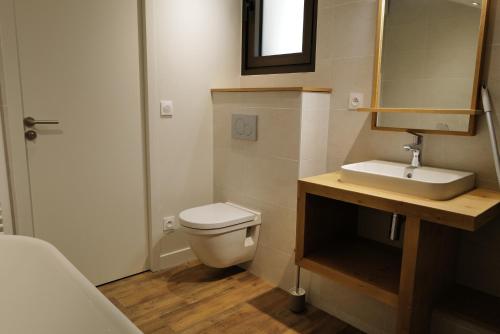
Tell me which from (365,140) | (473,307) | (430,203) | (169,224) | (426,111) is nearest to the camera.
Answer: (430,203)

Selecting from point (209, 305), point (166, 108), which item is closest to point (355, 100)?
point (166, 108)

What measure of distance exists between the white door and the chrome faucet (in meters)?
1.57

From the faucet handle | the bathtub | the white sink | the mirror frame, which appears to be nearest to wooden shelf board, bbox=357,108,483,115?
the mirror frame

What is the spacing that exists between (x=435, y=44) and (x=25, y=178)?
84.2 inches

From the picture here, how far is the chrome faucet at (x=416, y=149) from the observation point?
1.80m

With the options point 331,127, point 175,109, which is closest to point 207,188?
point 175,109

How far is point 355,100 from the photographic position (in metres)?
2.07

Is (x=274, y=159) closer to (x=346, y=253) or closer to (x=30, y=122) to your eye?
(x=346, y=253)

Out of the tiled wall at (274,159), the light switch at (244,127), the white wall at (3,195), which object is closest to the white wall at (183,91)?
the tiled wall at (274,159)

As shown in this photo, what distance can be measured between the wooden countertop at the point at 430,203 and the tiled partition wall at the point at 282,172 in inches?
17.7

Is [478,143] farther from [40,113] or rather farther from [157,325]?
[40,113]

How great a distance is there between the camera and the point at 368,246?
2016 millimetres

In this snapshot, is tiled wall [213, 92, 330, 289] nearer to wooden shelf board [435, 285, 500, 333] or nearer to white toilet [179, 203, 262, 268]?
white toilet [179, 203, 262, 268]

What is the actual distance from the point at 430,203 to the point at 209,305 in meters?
1.33
